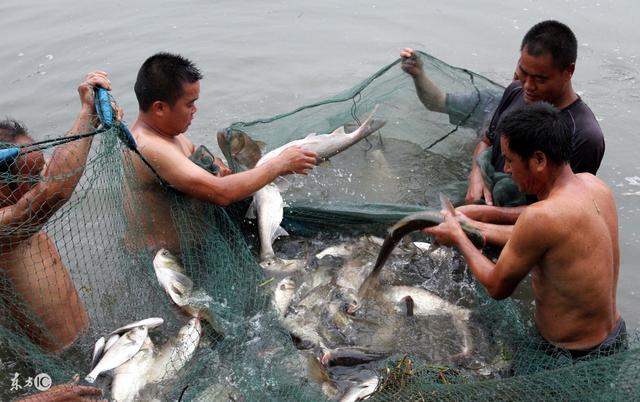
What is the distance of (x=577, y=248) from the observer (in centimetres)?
373

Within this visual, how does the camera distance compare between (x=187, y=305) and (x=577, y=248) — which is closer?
(x=577, y=248)

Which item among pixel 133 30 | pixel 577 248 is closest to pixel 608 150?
pixel 577 248

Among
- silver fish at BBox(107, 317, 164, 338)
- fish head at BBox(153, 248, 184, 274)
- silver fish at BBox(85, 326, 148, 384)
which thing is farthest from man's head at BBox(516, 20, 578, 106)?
silver fish at BBox(85, 326, 148, 384)

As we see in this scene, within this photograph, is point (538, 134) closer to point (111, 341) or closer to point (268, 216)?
point (268, 216)

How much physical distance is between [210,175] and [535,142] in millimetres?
2349

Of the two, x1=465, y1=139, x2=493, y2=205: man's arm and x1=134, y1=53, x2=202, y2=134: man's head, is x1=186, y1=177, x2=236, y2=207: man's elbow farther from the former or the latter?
x1=465, y1=139, x2=493, y2=205: man's arm

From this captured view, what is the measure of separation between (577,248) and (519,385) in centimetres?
84

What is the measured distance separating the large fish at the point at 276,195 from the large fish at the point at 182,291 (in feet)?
2.45

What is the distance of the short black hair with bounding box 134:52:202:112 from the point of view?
4.82 metres

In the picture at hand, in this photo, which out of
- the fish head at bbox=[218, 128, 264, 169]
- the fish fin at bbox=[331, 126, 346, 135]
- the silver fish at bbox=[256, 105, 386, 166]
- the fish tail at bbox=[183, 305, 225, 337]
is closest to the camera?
the fish tail at bbox=[183, 305, 225, 337]

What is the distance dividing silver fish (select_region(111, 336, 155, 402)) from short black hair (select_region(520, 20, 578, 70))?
11.4 ft

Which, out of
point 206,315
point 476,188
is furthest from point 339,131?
point 206,315

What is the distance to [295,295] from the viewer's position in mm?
5125

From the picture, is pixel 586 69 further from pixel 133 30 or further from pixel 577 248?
pixel 133 30
